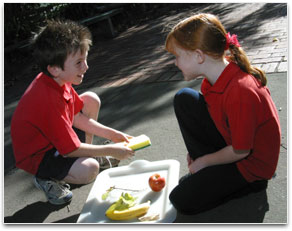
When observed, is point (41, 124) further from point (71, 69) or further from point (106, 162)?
point (106, 162)

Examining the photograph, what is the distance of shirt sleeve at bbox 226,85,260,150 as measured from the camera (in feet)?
5.31

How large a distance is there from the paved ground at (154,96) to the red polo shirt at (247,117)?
216 millimetres

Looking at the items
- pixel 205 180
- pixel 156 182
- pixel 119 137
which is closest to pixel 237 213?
pixel 205 180

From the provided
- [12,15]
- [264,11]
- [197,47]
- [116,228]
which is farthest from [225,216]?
[12,15]

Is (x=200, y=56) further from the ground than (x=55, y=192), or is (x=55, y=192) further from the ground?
(x=200, y=56)

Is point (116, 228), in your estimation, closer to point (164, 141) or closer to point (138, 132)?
point (164, 141)

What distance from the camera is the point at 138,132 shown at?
118 inches

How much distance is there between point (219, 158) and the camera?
72.2 inches

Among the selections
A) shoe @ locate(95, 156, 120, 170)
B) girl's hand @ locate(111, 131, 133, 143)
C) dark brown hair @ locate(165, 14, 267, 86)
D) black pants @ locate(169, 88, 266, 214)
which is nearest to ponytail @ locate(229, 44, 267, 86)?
dark brown hair @ locate(165, 14, 267, 86)

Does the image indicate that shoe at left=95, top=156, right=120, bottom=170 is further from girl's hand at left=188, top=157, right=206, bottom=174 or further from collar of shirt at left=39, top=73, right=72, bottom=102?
girl's hand at left=188, top=157, right=206, bottom=174

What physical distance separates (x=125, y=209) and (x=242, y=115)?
0.82m

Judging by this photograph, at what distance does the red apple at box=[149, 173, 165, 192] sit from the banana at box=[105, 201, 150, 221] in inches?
6.3

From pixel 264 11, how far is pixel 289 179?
473cm

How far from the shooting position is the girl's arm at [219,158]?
1.76 meters
